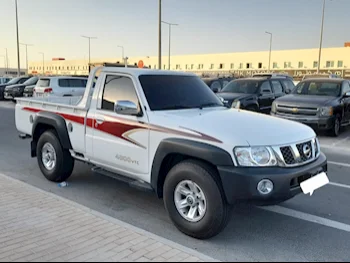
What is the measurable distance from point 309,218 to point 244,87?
357 inches

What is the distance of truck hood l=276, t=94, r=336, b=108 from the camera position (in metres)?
10.4

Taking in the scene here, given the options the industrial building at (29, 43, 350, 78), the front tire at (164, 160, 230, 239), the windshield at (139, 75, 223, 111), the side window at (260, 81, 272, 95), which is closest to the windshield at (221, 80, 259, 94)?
the side window at (260, 81, 272, 95)

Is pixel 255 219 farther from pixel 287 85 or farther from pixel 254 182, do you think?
pixel 287 85

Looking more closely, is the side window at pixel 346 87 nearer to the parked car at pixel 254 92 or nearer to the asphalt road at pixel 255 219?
the parked car at pixel 254 92

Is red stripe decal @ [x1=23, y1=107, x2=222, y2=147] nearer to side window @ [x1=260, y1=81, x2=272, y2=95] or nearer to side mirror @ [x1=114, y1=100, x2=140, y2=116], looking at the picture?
side mirror @ [x1=114, y1=100, x2=140, y2=116]

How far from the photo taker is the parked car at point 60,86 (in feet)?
57.7

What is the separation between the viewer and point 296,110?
10.7 meters

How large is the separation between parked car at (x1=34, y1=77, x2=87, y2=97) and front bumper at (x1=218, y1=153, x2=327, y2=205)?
15141 mm

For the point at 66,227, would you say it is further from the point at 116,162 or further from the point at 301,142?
the point at 301,142

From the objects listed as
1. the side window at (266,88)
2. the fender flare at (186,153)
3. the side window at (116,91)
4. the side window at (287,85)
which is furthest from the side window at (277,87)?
the fender flare at (186,153)

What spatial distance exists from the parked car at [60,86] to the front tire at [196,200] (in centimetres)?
1455

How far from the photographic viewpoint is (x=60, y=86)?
59.2 ft

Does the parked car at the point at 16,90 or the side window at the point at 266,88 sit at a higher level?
the side window at the point at 266,88

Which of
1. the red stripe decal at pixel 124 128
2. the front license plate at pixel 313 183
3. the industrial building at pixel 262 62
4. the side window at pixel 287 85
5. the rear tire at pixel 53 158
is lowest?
the rear tire at pixel 53 158
